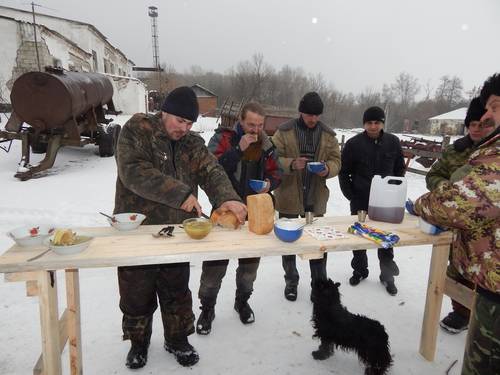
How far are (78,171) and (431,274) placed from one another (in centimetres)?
A: 849

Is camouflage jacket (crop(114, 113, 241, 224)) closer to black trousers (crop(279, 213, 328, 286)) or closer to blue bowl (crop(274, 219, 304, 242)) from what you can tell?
blue bowl (crop(274, 219, 304, 242))

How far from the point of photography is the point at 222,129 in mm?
3039

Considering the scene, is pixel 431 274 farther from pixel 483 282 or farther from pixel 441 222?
pixel 441 222

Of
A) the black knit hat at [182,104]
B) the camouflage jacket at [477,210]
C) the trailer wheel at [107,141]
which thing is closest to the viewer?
the camouflage jacket at [477,210]

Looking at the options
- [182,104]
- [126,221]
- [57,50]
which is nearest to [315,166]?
[182,104]

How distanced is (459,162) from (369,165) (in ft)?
2.94

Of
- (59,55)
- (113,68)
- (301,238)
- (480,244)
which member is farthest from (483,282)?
(113,68)

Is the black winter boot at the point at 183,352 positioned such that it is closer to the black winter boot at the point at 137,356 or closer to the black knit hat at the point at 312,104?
the black winter boot at the point at 137,356

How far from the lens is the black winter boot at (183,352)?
251cm

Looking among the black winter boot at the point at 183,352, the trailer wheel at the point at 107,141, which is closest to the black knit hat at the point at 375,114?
the black winter boot at the point at 183,352

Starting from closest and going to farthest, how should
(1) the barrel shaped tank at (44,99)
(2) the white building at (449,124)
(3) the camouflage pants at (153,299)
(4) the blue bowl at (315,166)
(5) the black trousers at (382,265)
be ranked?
1. (3) the camouflage pants at (153,299)
2. (4) the blue bowl at (315,166)
3. (5) the black trousers at (382,265)
4. (1) the barrel shaped tank at (44,99)
5. (2) the white building at (449,124)

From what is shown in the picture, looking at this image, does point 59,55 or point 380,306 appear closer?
point 380,306

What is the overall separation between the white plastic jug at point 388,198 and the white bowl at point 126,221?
5.63 feet

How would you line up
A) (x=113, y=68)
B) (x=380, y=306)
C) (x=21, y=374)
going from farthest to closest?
1. (x=113, y=68)
2. (x=380, y=306)
3. (x=21, y=374)
